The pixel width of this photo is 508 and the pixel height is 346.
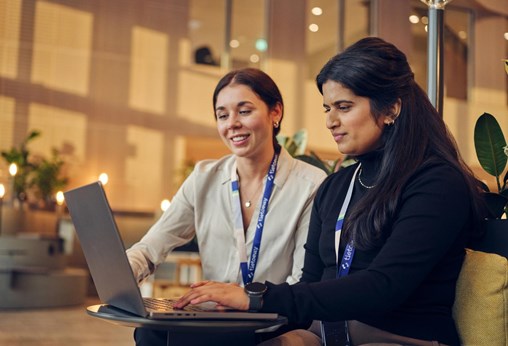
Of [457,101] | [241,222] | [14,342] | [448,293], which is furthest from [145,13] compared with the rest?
[448,293]

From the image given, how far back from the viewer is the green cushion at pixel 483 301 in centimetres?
177

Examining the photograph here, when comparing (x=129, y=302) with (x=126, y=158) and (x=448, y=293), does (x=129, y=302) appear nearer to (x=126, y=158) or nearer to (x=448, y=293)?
(x=448, y=293)

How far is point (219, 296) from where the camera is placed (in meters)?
1.59

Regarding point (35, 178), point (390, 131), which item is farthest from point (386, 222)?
point (35, 178)

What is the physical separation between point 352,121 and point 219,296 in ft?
1.75

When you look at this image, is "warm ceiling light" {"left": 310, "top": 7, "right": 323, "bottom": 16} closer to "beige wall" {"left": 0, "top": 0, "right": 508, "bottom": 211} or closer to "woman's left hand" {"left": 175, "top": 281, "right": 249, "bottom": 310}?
"beige wall" {"left": 0, "top": 0, "right": 508, "bottom": 211}

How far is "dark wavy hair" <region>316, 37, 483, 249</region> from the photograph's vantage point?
174cm

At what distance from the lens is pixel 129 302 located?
5.14ft

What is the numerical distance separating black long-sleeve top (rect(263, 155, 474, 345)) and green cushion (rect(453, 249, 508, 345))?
3cm

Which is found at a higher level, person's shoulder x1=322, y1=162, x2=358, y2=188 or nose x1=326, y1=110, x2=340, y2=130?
nose x1=326, y1=110, x2=340, y2=130

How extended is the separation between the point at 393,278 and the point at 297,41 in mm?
12522

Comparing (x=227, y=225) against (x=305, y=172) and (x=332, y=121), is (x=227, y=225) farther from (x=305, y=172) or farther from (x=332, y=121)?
(x=332, y=121)

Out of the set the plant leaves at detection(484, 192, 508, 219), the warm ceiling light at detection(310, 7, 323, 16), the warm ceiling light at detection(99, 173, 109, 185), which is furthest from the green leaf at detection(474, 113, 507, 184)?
the warm ceiling light at detection(310, 7, 323, 16)

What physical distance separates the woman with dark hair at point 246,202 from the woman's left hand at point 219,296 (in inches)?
31.8
